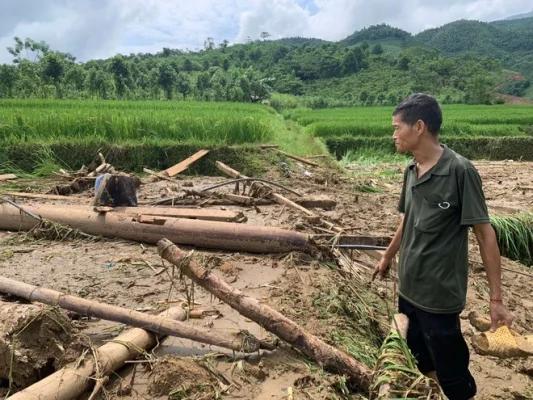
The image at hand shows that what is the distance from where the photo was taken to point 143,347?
251 cm

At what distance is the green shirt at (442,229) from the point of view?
224 cm

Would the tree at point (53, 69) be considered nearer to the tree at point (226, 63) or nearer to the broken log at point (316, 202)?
the broken log at point (316, 202)

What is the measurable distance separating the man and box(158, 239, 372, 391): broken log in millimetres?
445

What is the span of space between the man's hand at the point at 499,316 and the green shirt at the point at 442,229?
17cm

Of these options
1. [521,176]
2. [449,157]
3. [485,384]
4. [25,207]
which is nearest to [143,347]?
[449,157]

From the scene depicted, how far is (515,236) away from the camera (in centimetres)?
613

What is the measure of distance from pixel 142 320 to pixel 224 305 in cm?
73

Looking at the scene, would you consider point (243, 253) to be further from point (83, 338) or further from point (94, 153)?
point (94, 153)

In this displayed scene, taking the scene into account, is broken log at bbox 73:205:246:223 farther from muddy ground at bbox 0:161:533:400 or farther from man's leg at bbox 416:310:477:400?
man's leg at bbox 416:310:477:400

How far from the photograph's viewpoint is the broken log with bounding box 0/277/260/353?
2.52 metres

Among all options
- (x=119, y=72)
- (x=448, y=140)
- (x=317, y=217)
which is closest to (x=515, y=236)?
(x=317, y=217)

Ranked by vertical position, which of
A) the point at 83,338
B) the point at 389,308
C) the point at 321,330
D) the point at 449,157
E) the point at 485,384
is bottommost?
the point at 485,384

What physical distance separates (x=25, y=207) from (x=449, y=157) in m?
4.28

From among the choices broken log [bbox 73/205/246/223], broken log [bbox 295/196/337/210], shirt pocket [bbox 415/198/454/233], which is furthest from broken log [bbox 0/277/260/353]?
broken log [bbox 295/196/337/210]
